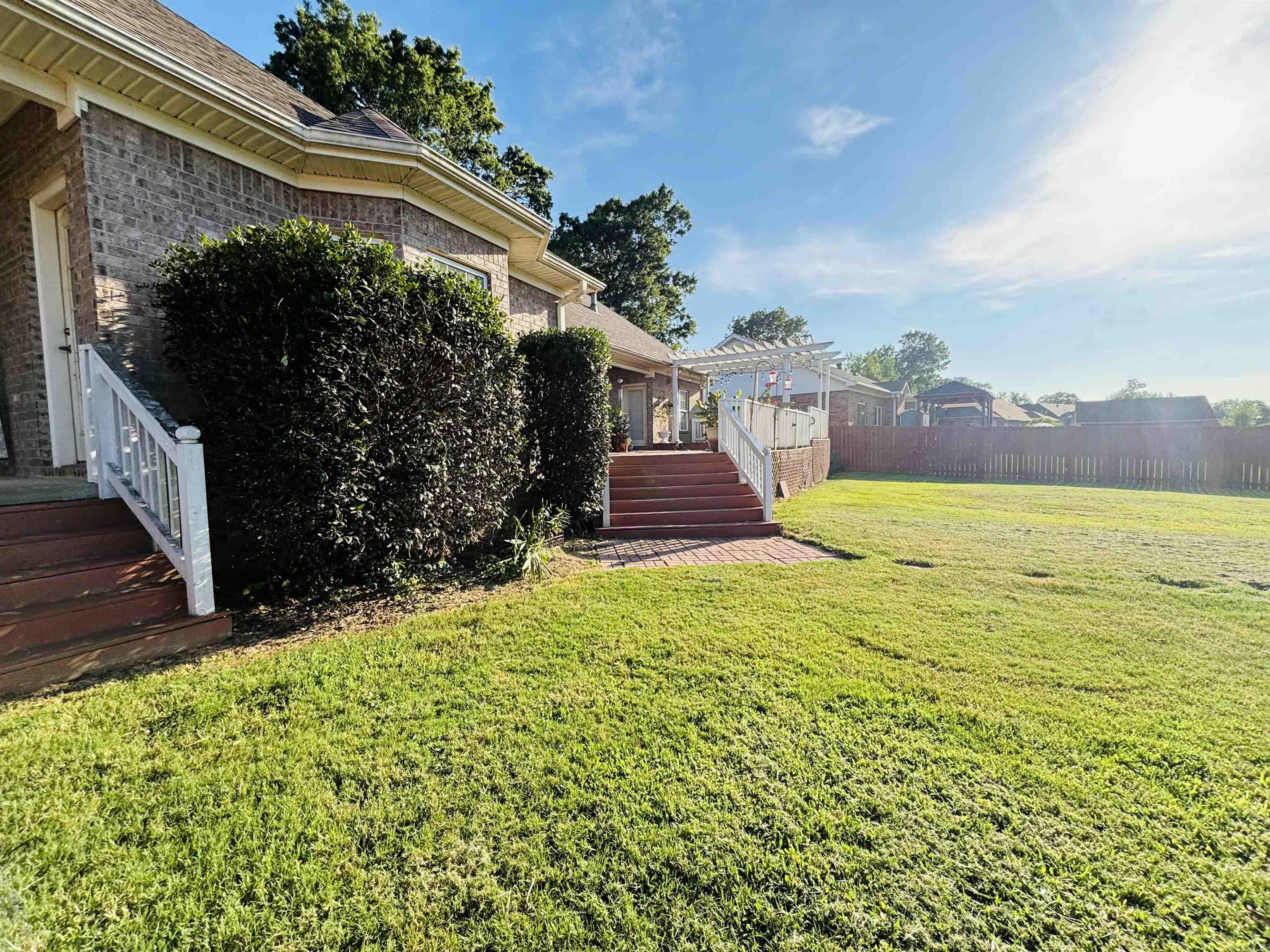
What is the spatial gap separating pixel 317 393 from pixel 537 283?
726cm

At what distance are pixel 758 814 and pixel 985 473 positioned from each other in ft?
69.3

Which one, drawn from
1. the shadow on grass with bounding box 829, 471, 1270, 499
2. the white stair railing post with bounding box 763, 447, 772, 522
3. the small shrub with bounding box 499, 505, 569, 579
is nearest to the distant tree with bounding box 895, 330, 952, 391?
the shadow on grass with bounding box 829, 471, 1270, 499

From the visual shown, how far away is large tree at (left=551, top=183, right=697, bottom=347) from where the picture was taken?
30141mm

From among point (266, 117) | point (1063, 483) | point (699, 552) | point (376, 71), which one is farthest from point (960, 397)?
point (266, 117)

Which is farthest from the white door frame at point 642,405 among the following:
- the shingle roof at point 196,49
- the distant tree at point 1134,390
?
the distant tree at point 1134,390

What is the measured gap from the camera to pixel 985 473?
740 inches

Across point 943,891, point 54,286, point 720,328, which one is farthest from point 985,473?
point 720,328

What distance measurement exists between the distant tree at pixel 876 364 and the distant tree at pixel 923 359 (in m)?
2.09

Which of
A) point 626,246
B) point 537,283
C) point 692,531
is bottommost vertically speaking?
point 692,531

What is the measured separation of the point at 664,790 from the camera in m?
2.38

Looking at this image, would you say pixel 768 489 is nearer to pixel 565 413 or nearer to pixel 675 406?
pixel 565 413

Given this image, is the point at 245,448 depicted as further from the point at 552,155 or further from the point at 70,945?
the point at 552,155

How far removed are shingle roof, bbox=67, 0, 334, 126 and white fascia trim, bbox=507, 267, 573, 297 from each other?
3504 millimetres

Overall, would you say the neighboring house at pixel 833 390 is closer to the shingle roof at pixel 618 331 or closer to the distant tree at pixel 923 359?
the shingle roof at pixel 618 331
